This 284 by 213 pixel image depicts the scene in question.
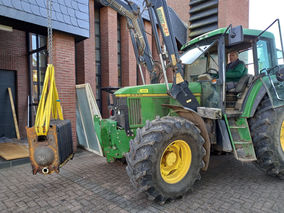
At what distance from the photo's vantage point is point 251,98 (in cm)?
405

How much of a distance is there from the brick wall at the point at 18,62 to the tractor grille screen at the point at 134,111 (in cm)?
552

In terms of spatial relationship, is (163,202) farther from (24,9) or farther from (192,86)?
(24,9)

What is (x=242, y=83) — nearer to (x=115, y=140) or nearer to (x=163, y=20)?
(x=163, y=20)

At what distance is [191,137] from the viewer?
11.1 feet

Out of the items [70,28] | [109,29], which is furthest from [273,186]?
[109,29]

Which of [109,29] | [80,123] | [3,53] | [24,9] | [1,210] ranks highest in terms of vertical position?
[109,29]

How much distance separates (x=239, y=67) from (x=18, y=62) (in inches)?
276

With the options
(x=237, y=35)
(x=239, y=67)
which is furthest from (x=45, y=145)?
(x=239, y=67)

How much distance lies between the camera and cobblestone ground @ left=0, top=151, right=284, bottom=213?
3143 mm

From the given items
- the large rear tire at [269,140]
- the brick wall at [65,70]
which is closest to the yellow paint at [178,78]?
the large rear tire at [269,140]

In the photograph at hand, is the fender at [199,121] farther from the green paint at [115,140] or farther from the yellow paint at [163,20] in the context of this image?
the yellow paint at [163,20]

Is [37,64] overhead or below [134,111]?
overhead

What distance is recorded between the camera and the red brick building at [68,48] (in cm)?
562

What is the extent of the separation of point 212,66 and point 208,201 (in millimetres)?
2723
